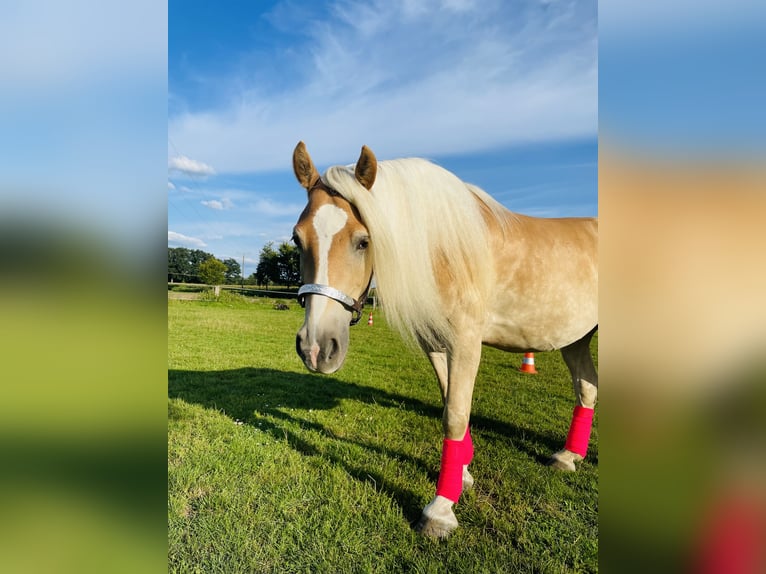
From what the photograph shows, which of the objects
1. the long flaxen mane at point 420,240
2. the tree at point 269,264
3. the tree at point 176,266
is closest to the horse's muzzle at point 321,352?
the long flaxen mane at point 420,240

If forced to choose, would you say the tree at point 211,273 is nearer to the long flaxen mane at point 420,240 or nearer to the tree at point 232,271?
the tree at point 232,271

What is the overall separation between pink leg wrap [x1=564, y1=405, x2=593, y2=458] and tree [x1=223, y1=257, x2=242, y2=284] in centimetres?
3064

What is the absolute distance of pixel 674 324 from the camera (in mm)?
443

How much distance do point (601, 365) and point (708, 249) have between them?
170 millimetres

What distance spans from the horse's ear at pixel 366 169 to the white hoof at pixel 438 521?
6.68 ft

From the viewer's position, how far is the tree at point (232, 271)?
31.7m

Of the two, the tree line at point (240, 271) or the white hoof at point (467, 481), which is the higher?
the tree line at point (240, 271)

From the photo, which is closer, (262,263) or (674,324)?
(674,324)

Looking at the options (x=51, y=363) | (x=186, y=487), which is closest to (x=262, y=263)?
(x=186, y=487)

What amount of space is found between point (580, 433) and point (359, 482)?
1.97 meters

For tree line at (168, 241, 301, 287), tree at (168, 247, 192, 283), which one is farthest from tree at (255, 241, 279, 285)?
tree at (168, 247, 192, 283)

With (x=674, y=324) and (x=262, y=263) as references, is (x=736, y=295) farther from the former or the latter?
(x=262, y=263)

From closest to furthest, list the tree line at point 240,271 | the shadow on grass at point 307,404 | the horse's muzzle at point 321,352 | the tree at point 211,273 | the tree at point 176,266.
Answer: the tree at point 176,266 < the horse's muzzle at point 321,352 < the shadow on grass at point 307,404 < the tree line at point 240,271 < the tree at point 211,273

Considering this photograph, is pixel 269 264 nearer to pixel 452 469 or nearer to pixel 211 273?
pixel 211 273
